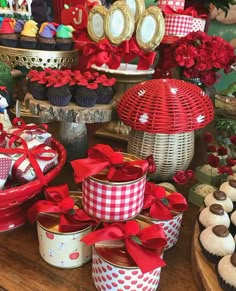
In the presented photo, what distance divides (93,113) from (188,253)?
0.29 m

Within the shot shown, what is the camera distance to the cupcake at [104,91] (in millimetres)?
667

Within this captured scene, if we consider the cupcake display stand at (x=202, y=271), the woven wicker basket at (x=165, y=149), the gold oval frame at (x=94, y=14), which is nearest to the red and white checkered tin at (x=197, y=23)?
the gold oval frame at (x=94, y=14)

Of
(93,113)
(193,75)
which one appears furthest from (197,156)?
(93,113)

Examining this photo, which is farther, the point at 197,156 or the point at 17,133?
the point at 197,156

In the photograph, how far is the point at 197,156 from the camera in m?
0.86

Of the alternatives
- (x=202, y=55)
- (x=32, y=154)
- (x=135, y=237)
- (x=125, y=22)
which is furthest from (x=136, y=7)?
(x=135, y=237)

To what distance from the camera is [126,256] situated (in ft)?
1.45

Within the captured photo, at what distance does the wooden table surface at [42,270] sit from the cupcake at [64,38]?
471 millimetres

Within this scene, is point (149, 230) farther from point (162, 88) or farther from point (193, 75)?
point (193, 75)

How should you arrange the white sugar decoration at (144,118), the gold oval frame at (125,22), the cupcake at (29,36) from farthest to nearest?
1. the cupcake at (29,36)
2. the gold oval frame at (125,22)
3. the white sugar decoration at (144,118)

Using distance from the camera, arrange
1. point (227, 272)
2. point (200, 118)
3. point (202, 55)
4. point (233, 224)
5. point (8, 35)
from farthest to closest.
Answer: point (8, 35) → point (202, 55) → point (200, 118) → point (233, 224) → point (227, 272)

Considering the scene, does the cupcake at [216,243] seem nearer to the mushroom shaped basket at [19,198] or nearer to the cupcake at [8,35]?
the mushroom shaped basket at [19,198]

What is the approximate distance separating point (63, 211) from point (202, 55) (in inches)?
17.5

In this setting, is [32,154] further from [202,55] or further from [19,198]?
[202,55]
